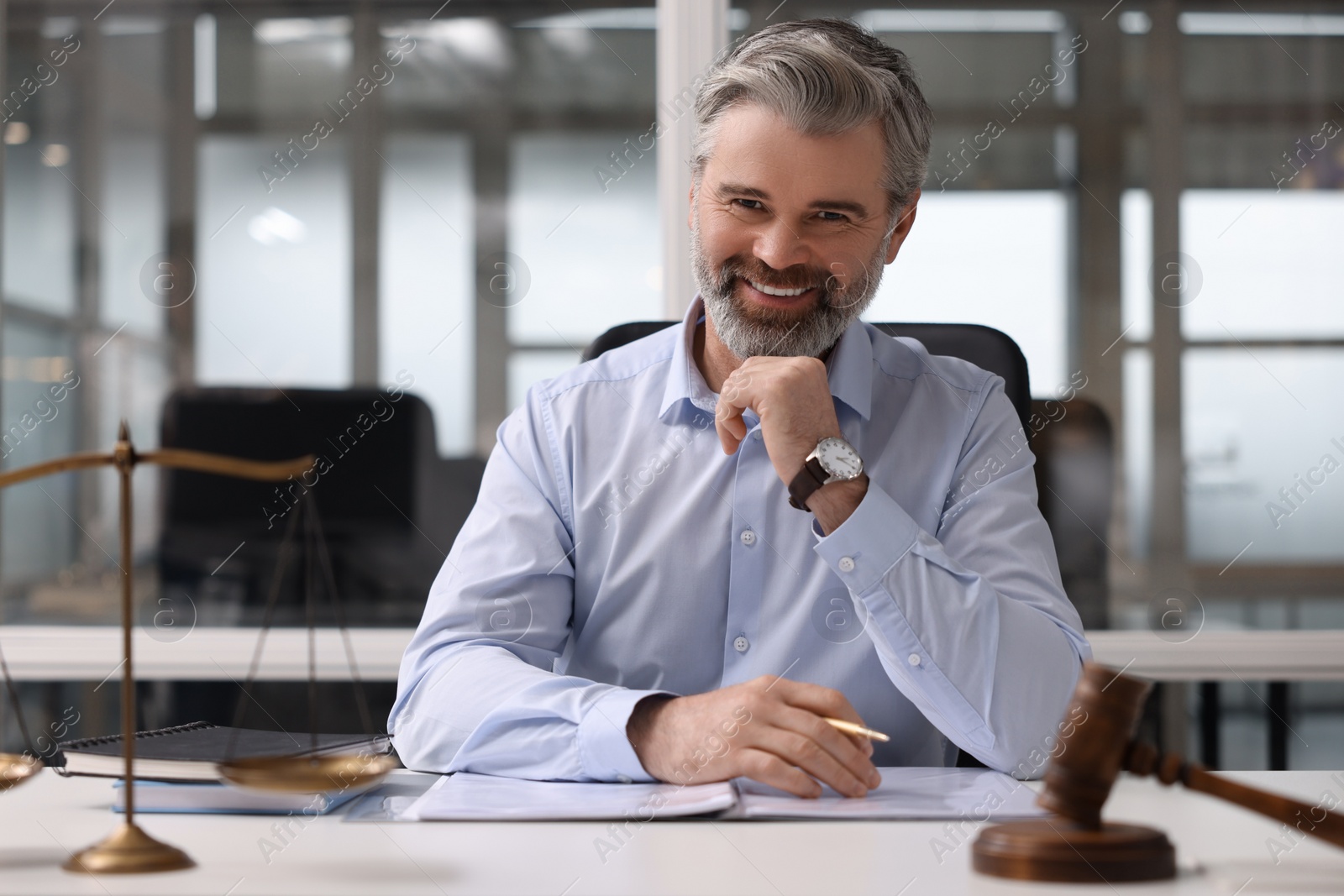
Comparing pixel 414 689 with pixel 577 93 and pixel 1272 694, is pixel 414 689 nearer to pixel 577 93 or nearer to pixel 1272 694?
pixel 577 93

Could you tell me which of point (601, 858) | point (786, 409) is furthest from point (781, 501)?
point (601, 858)

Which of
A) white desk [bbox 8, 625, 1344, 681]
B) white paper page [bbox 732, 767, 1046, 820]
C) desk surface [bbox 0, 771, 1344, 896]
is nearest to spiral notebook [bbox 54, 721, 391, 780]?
desk surface [bbox 0, 771, 1344, 896]

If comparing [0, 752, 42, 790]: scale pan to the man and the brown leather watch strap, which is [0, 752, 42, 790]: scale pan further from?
the brown leather watch strap

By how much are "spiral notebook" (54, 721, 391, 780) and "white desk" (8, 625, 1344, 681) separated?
149cm

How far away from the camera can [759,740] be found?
3.34 ft

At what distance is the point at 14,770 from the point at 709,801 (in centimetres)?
51

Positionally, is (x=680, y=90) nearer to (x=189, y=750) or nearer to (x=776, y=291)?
(x=776, y=291)

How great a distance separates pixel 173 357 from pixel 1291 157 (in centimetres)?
263

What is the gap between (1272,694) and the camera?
2637 millimetres

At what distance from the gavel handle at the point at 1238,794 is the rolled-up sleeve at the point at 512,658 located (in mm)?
486

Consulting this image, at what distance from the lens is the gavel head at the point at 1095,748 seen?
0.72 metres

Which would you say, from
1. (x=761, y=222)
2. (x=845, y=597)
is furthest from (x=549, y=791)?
(x=761, y=222)

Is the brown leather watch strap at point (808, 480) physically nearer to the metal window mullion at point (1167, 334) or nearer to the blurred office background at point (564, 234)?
the blurred office background at point (564, 234)

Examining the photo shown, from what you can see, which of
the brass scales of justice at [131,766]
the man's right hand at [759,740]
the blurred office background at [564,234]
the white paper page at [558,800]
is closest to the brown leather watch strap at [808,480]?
the man's right hand at [759,740]
